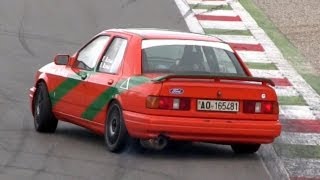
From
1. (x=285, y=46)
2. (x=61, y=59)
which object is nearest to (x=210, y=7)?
(x=285, y=46)

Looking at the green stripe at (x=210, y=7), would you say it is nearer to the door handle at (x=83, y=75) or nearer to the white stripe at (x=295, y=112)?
the white stripe at (x=295, y=112)

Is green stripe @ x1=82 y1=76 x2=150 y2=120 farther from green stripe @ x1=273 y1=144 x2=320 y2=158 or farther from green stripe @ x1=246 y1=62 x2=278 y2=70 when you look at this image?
green stripe @ x1=246 y1=62 x2=278 y2=70

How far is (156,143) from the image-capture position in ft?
32.9

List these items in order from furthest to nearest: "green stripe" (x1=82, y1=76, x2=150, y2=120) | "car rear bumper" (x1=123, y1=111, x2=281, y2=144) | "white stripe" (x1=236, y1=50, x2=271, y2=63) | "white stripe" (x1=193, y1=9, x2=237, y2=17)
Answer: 1. "white stripe" (x1=193, y1=9, x2=237, y2=17)
2. "white stripe" (x1=236, y1=50, x2=271, y2=63)
3. "green stripe" (x1=82, y1=76, x2=150, y2=120)
4. "car rear bumper" (x1=123, y1=111, x2=281, y2=144)

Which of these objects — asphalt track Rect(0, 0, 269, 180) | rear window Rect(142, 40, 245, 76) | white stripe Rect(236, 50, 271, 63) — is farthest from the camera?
white stripe Rect(236, 50, 271, 63)

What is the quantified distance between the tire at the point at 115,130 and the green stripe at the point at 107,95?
13cm

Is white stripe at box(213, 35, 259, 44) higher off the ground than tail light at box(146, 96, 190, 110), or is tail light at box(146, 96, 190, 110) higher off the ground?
tail light at box(146, 96, 190, 110)

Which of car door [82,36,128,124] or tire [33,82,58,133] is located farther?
tire [33,82,58,133]

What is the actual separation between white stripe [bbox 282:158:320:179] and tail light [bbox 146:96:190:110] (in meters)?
1.31

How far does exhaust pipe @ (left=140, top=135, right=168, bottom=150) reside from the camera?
391 inches

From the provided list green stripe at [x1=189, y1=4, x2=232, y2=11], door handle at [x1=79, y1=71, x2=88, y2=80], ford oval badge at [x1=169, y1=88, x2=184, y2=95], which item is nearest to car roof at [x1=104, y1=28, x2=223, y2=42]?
door handle at [x1=79, y1=71, x2=88, y2=80]

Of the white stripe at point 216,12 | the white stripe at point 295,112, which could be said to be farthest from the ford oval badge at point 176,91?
the white stripe at point 216,12

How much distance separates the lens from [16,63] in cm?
1791

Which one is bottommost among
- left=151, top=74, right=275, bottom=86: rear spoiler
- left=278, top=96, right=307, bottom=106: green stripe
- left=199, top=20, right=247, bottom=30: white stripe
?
left=199, top=20, right=247, bottom=30: white stripe
